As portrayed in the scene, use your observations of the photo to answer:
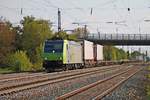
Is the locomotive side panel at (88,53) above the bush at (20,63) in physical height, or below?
above

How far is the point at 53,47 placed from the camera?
141 ft

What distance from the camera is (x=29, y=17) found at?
88375 mm

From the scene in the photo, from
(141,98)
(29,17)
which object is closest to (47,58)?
(141,98)

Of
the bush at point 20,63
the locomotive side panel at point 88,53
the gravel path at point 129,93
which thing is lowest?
the gravel path at point 129,93

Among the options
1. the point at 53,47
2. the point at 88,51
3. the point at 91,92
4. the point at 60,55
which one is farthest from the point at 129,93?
the point at 88,51

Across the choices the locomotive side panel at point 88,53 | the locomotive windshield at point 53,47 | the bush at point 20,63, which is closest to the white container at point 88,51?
the locomotive side panel at point 88,53

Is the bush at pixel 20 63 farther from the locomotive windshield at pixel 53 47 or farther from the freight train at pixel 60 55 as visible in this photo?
the locomotive windshield at pixel 53 47

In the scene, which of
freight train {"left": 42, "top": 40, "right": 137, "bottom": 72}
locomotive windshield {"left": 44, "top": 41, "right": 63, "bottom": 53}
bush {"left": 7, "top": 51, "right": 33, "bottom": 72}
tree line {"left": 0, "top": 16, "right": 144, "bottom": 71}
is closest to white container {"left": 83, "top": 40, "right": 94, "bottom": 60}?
tree line {"left": 0, "top": 16, "right": 144, "bottom": 71}

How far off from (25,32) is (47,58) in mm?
35530

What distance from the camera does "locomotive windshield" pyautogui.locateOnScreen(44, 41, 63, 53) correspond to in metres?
42.7

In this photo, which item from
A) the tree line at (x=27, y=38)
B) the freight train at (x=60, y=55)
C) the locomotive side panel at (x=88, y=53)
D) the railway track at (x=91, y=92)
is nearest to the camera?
the railway track at (x=91, y=92)

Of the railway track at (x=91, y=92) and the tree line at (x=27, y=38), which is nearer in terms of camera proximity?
the railway track at (x=91, y=92)

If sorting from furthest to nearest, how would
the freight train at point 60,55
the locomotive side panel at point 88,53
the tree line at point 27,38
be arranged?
the tree line at point 27,38, the locomotive side panel at point 88,53, the freight train at point 60,55

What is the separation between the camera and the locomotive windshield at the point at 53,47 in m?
42.7
